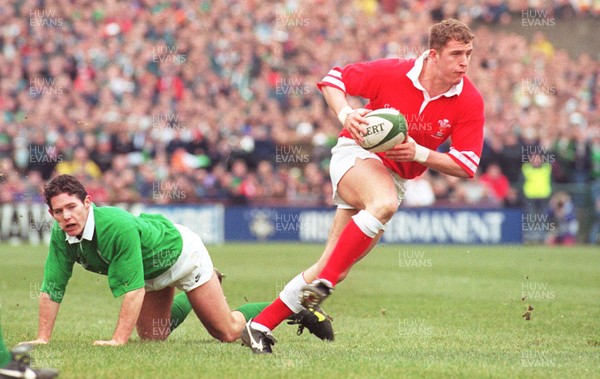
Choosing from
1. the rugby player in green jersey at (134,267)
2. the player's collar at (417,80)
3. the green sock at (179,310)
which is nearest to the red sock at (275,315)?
the rugby player in green jersey at (134,267)

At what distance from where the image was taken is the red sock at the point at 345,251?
7.29 m

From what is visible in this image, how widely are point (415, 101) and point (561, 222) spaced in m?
16.3

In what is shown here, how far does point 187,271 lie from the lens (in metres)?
8.25

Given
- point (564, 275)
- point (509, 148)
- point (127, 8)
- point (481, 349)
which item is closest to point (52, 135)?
point (127, 8)

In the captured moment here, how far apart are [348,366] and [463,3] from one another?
882 inches

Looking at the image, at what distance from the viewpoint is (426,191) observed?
22.9m

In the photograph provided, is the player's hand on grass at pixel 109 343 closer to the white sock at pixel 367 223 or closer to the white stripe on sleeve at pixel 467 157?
the white sock at pixel 367 223

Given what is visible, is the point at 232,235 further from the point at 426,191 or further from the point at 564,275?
the point at 564,275

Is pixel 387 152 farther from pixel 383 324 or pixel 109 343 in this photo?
pixel 383 324

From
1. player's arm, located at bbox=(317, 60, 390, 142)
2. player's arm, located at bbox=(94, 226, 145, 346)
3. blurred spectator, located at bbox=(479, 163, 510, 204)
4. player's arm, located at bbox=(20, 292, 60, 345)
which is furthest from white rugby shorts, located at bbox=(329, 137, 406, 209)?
blurred spectator, located at bbox=(479, 163, 510, 204)

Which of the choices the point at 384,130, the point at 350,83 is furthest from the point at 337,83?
the point at 384,130

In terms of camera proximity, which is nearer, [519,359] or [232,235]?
[519,359]

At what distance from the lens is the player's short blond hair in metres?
7.56

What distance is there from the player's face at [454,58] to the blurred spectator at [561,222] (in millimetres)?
16081
